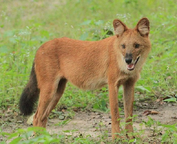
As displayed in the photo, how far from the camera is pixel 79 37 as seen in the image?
361 inches

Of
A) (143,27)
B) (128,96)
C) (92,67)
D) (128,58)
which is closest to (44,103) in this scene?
(92,67)

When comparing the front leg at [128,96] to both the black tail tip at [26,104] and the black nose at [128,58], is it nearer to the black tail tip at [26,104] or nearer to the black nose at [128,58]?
the black nose at [128,58]

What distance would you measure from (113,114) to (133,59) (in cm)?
86

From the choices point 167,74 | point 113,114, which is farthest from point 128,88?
point 167,74

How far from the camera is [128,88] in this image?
613 cm

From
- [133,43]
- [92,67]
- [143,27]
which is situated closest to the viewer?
[133,43]

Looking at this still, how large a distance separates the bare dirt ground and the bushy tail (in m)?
0.28

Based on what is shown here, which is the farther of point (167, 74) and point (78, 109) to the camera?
point (167, 74)

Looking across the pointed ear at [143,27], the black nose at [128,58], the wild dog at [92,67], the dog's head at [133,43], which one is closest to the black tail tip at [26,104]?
the wild dog at [92,67]

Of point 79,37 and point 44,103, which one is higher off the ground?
point 79,37

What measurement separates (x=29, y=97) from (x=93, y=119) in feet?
3.83

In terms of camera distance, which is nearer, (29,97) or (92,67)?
(92,67)

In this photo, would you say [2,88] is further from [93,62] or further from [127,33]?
[127,33]

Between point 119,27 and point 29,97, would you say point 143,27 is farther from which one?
point 29,97
